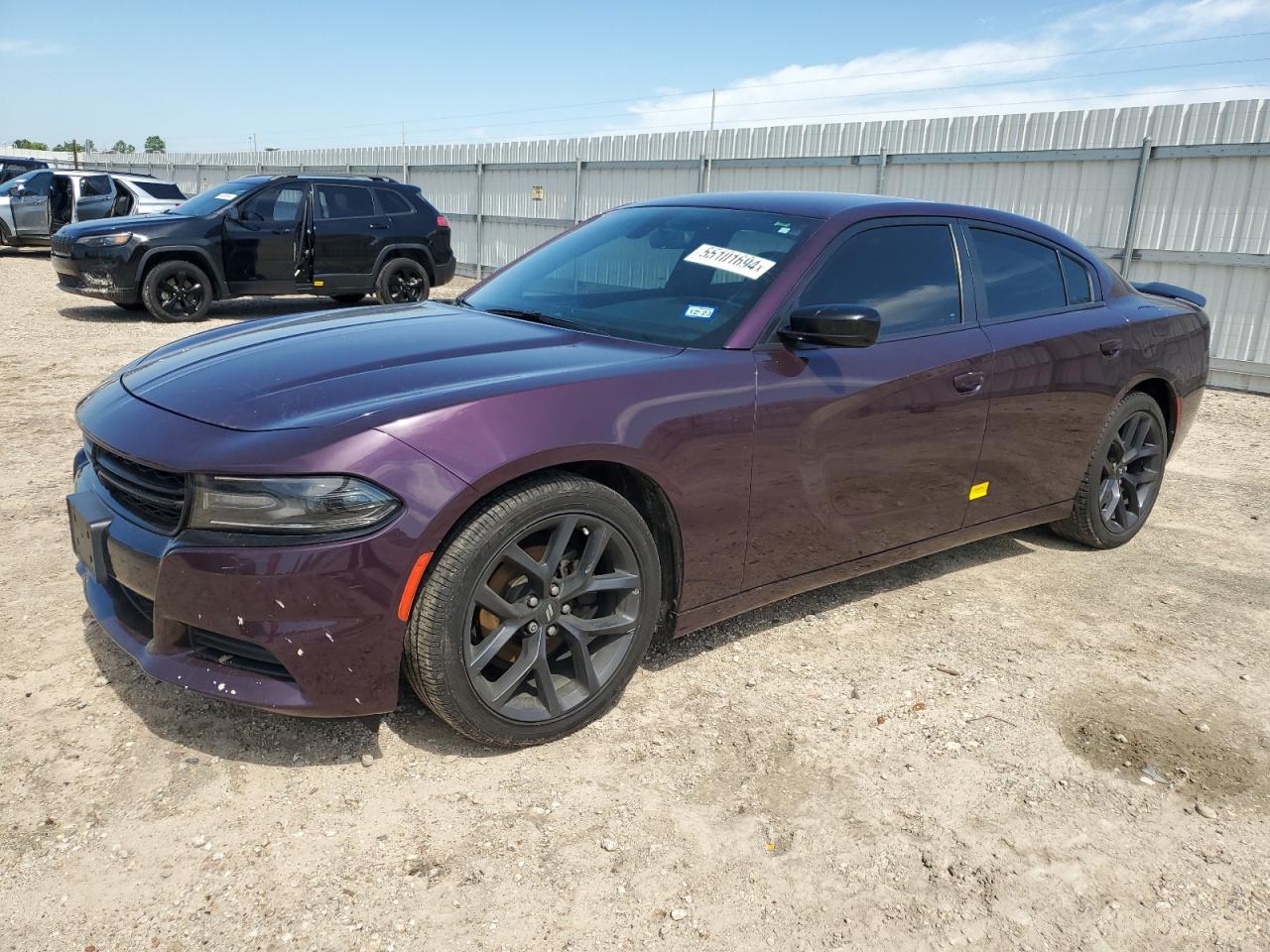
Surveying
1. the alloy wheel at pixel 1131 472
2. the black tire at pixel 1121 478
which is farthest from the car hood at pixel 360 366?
the alloy wheel at pixel 1131 472

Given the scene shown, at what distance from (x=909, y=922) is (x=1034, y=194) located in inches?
396

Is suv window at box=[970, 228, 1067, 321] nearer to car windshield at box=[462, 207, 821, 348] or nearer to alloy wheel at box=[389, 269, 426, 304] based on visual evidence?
car windshield at box=[462, 207, 821, 348]

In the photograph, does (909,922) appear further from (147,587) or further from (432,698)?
(147,587)

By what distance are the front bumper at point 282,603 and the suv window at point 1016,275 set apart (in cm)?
260

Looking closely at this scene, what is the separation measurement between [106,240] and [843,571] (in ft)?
33.8

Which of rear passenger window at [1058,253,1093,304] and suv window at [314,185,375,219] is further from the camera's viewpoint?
suv window at [314,185,375,219]

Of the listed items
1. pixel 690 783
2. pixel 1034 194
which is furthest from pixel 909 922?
pixel 1034 194

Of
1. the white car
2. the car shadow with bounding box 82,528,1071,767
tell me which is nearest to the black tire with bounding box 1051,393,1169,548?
the car shadow with bounding box 82,528,1071,767

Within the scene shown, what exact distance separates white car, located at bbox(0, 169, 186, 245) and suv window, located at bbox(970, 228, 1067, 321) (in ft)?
51.6

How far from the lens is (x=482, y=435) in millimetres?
2592

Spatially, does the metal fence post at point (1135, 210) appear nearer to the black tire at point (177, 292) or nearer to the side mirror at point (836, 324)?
the side mirror at point (836, 324)

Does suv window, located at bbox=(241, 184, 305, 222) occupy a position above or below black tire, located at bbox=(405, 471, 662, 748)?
above

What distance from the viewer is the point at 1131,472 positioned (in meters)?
4.96

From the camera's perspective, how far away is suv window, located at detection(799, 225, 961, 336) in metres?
3.48
